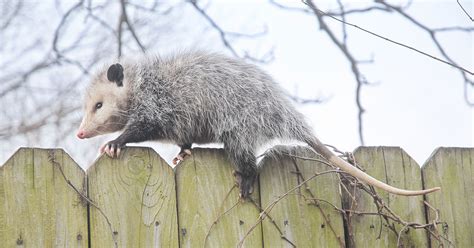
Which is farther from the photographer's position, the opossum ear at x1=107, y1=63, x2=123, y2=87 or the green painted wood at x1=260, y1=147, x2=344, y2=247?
the opossum ear at x1=107, y1=63, x2=123, y2=87

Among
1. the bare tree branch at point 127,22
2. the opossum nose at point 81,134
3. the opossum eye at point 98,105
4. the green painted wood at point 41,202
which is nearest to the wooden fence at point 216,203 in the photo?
the green painted wood at point 41,202

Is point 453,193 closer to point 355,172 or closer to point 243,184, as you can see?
point 355,172

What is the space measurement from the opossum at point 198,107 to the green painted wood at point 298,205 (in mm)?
60

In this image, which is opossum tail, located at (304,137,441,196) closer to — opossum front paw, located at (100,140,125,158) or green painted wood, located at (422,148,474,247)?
green painted wood, located at (422,148,474,247)

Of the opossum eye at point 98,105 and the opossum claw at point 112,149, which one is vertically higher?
the opossum eye at point 98,105

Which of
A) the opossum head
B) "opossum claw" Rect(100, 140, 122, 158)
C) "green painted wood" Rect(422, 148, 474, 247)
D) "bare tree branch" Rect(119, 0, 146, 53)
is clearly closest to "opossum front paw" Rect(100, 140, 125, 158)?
"opossum claw" Rect(100, 140, 122, 158)

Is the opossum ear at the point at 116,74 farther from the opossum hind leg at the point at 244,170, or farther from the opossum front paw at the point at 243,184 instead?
the opossum front paw at the point at 243,184

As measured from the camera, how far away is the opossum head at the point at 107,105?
279 cm

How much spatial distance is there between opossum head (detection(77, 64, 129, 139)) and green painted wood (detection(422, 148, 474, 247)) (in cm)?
111

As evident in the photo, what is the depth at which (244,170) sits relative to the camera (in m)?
2.28

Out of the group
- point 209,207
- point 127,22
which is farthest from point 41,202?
point 127,22

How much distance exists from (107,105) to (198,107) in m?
0.43

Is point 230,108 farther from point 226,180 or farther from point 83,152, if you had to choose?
point 83,152

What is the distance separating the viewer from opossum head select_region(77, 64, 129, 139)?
2.79 meters
